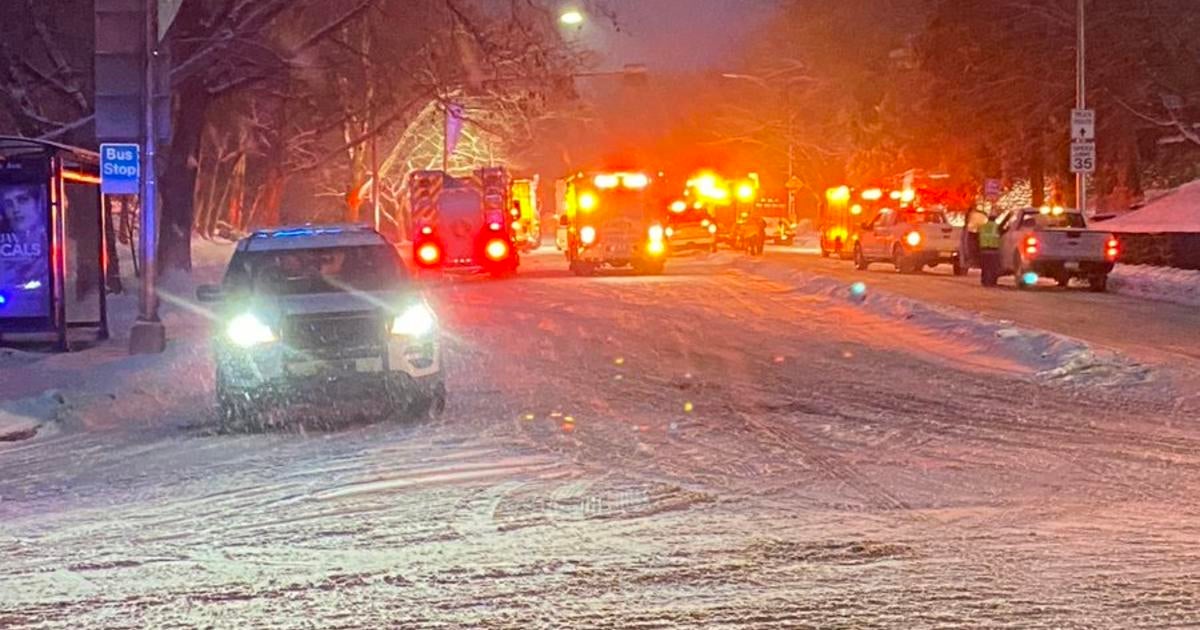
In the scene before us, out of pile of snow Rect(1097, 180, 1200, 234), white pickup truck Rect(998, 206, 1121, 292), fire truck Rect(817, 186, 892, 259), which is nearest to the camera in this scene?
white pickup truck Rect(998, 206, 1121, 292)

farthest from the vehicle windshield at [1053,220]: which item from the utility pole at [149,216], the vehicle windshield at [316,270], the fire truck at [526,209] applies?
the fire truck at [526,209]

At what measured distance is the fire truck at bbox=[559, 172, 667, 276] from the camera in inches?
1594

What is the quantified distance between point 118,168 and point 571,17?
44.0ft

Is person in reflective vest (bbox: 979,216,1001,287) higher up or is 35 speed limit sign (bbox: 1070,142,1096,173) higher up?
35 speed limit sign (bbox: 1070,142,1096,173)

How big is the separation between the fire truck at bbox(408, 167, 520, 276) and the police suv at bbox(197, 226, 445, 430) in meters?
26.5

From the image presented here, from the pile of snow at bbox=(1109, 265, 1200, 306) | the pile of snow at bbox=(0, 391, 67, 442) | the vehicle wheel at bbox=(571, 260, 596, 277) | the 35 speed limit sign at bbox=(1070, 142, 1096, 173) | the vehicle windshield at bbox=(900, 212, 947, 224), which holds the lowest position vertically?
the pile of snow at bbox=(0, 391, 67, 442)

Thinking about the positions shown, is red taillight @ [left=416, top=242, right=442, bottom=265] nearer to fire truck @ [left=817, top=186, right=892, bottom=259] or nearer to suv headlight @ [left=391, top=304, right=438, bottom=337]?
fire truck @ [left=817, top=186, right=892, bottom=259]

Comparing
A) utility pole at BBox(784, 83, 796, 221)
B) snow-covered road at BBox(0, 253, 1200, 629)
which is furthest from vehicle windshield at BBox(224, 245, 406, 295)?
utility pole at BBox(784, 83, 796, 221)

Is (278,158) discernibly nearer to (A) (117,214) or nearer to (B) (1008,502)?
(A) (117,214)

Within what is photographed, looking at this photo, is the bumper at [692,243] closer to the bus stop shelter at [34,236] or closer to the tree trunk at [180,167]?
the tree trunk at [180,167]

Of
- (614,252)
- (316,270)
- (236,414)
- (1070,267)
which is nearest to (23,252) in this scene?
(316,270)

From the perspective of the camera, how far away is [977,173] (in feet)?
189

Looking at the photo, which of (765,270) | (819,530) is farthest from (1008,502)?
(765,270)

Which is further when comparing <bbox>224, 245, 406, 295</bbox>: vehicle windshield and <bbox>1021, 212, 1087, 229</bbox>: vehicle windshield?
<bbox>1021, 212, 1087, 229</bbox>: vehicle windshield
